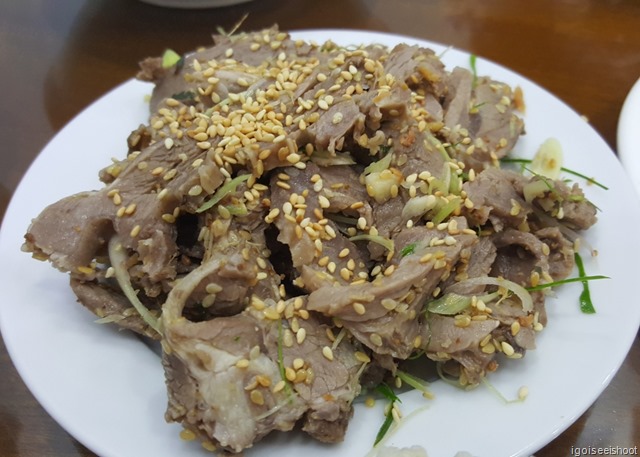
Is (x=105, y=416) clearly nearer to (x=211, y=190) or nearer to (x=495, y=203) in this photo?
(x=211, y=190)

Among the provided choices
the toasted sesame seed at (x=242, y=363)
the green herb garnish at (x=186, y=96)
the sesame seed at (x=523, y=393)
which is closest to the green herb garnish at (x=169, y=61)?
the green herb garnish at (x=186, y=96)

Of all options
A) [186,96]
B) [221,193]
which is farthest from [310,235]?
[186,96]

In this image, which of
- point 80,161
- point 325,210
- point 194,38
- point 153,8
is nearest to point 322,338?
point 325,210

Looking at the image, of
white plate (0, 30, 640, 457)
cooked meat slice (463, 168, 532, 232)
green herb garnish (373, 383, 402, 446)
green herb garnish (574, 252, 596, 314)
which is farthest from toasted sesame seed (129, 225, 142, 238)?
green herb garnish (574, 252, 596, 314)

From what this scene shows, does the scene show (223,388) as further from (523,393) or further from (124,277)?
(523,393)

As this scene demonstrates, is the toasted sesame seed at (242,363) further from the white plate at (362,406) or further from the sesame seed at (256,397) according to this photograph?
the white plate at (362,406)

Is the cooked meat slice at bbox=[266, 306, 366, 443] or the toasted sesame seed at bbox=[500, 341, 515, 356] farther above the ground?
the cooked meat slice at bbox=[266, 306, 366, 443]

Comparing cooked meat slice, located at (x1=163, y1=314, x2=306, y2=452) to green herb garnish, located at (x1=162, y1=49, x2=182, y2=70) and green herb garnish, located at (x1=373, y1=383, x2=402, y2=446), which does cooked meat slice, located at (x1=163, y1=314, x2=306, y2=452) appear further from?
green herb garnish, located at (x1=162, y1=49, x2=182, y2=70)
